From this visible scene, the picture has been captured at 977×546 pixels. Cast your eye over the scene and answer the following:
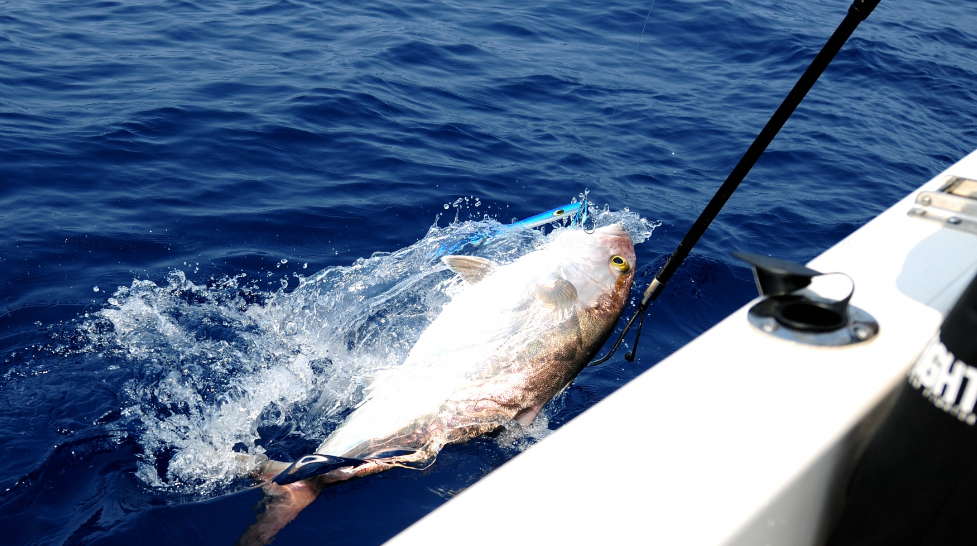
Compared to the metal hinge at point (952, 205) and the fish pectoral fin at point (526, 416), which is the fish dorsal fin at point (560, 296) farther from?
the metal hinge at point (952, 205)

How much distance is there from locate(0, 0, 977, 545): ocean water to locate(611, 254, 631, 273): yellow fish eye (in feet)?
3.10

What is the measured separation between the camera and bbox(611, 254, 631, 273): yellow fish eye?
3.90 m

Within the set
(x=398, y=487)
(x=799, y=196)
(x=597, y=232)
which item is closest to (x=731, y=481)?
(x=398, y=487)

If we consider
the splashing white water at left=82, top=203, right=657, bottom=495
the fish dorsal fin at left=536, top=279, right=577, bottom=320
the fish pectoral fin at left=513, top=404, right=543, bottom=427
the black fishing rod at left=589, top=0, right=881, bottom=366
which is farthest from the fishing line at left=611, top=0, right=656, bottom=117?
the black fishing rod at left=589, top=0, right=881, bottom=366

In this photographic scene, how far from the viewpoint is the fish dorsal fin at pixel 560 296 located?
12.2ft

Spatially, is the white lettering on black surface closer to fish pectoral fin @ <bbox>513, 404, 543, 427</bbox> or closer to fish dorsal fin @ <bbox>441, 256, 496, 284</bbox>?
fish pectoral fin @ <bbox>513, 404, 543, 427</bbox>

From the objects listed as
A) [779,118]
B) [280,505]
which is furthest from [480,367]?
[779,118]

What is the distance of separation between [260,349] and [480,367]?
1.58m

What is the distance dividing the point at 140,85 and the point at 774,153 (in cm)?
714

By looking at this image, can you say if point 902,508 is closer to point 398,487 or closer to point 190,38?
point 398,487

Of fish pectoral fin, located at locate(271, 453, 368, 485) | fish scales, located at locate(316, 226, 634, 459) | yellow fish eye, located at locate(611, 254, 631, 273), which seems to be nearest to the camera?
fish pectoral fin, located at locate(271, 453, 368, 485)

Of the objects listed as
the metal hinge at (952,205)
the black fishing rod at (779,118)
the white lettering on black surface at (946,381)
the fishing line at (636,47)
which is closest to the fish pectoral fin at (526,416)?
the black fishing rod at (779,118)

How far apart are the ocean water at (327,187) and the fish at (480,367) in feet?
0.79

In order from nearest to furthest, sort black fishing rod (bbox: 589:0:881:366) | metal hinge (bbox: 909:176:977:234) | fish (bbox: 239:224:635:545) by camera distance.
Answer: black fishing rod (bbox: 589:0:881:366)
metal hinge (bbox: 909:176:977:234)
fish (bbox: 239:224:635:545)
